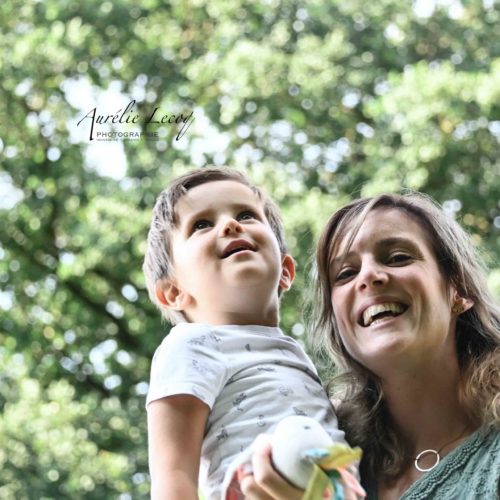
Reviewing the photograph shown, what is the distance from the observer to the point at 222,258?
1.73 metres

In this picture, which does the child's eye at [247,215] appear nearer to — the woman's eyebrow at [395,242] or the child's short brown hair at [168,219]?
the child's short brown hair at [168,219]

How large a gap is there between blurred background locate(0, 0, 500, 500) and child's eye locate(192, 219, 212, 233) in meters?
3.38

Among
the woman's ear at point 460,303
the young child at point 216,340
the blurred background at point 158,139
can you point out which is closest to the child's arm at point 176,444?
the young child at point 216,340

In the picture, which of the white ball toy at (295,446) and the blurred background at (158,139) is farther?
the blurred background at (158,139)

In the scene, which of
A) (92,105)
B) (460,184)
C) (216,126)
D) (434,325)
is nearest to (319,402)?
(434,325)

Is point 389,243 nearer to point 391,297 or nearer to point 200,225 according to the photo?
point 391,297

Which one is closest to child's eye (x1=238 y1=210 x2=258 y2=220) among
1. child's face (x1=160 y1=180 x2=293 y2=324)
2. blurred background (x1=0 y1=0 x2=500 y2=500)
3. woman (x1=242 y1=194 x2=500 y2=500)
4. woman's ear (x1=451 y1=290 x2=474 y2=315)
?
child's face (x1=160 y1=180 x2=293 y2=324)

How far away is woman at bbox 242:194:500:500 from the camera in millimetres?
1718

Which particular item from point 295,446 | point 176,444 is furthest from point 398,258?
point 295,446

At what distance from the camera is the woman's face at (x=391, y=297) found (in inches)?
68.1

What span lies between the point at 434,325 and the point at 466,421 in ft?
0.58

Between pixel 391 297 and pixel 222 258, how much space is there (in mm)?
288

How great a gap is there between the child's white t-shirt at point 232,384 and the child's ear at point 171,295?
129 millimetres

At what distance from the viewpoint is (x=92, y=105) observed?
21.5 feet
